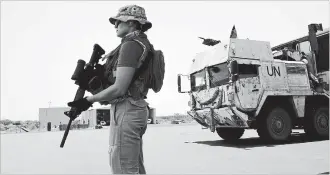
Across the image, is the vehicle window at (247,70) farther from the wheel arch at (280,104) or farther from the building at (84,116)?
the building at (84,116)

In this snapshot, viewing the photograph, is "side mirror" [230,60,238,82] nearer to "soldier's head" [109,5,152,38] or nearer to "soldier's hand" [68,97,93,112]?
"soldier's head" [109,5,152,38]

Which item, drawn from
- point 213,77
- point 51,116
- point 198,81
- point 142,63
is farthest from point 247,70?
point 51,116

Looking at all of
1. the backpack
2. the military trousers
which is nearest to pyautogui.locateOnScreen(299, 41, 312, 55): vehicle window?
the backpack

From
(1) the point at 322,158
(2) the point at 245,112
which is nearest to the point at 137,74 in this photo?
(1) the point at 322,158

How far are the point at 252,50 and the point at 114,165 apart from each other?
7.22m

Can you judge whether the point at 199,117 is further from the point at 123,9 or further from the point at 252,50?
the point at 123,9

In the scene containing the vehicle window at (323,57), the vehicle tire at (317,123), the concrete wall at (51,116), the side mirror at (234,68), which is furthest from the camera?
the concrete wall at (51,116)

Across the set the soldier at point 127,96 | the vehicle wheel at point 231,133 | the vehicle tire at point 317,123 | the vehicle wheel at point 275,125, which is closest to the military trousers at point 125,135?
the soldier at point 127,96

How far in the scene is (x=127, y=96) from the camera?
2.05 metres

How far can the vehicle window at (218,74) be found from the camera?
822 cm

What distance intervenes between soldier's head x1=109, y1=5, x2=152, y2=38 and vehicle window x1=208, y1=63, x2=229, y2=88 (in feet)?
20.3

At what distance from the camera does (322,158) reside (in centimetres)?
568

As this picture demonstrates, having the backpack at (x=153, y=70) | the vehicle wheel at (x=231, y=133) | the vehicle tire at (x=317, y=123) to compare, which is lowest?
the vehicle wheel at (x=231, y=133)

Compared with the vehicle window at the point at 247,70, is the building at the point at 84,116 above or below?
below
